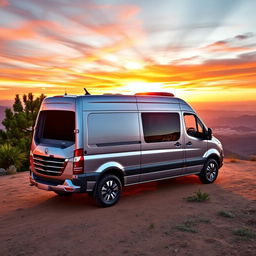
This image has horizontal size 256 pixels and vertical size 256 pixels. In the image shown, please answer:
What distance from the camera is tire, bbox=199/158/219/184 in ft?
32.6

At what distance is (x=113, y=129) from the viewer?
765 centimetres

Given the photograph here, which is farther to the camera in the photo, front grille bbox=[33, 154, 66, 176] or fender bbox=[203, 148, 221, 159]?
fender bbox=[203, 148, 221, 159]

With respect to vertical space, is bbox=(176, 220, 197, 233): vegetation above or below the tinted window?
below

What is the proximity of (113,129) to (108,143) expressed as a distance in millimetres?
356

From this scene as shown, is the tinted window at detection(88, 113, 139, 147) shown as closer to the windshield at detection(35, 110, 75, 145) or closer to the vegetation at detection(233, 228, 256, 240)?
the windshield at detection(35, 110, 75, 145)

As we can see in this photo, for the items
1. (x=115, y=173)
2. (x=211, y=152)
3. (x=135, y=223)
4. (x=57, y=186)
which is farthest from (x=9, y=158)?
(x=135, y=223)

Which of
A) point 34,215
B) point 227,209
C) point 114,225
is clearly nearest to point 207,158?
point 227,209

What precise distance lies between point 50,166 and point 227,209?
3963 mm

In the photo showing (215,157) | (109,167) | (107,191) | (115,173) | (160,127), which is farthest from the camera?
(215,157)

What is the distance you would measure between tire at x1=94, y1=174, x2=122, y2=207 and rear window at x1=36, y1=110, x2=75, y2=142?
115 cm

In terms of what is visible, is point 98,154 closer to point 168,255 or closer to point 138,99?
point 138,99

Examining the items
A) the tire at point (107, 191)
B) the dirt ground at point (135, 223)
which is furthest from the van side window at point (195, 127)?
the tire at point (107, 191)

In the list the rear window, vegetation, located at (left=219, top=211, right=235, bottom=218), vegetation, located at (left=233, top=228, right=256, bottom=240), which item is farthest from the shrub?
vegetation, located at (left=233, top=228, right=256, bottom=240)

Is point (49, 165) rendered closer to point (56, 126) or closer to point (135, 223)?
point (56, 126)
